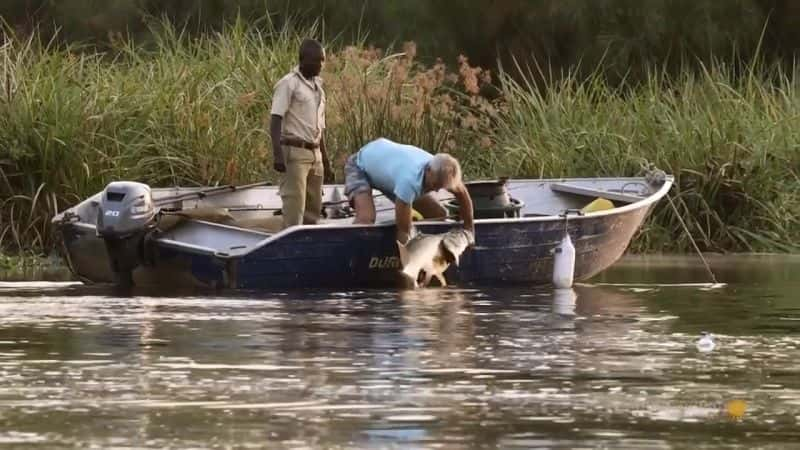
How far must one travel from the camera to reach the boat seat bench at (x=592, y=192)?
21.5 m

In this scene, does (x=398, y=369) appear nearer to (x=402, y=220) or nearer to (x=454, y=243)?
(x=402, y=220)

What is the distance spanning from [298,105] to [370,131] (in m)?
4.86

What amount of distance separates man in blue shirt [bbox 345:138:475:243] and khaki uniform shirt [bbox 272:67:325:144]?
482mm

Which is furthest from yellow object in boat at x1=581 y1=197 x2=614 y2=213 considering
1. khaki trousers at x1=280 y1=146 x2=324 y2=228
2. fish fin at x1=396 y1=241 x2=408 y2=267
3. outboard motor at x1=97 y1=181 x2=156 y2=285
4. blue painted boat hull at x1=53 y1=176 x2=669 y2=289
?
outboard motor at x1=97 y1=181 x2=156 y2=285

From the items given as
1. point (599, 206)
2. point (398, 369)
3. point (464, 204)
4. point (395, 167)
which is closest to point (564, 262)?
point (599, 206)

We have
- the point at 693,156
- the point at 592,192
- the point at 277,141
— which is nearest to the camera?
the point at 277,141

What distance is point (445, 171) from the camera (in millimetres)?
17750

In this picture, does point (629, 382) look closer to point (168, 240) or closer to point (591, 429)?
point (591, 429)

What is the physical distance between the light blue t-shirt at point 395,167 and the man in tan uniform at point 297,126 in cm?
51

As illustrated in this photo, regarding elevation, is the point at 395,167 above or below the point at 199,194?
above

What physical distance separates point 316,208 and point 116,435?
10.1 m

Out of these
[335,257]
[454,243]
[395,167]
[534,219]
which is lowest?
[335,257]

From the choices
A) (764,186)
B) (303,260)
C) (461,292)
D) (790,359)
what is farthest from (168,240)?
(764,186)

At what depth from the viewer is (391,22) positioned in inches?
1303
